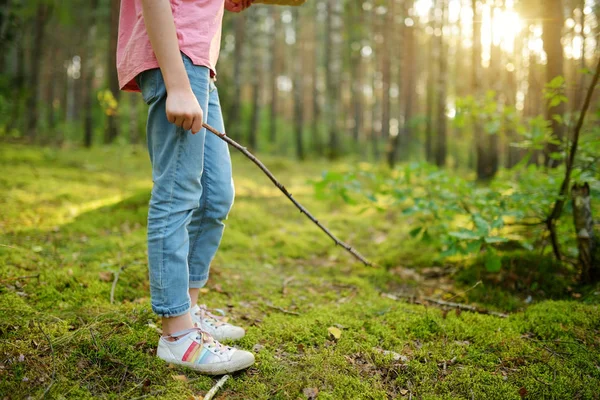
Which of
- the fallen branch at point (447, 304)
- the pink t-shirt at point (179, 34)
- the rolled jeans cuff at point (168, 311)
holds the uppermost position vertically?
the pink t-shirt at point (179, 34)

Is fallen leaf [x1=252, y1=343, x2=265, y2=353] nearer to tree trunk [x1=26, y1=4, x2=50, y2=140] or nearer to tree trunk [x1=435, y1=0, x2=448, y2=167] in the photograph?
tree trunk [x1=435, y1=0, x2=448, y2=167]

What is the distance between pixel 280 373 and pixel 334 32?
47.5 ft

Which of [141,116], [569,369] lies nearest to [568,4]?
[569,369]

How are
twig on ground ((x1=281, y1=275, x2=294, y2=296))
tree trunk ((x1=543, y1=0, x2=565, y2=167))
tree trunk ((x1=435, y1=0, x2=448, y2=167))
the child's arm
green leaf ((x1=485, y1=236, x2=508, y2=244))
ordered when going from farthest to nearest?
tree trunk ((x1=435, y1=0, x2=448, y2=167))
tree trunk ((x1=543, y1=0, x2=565, y2=167))
twig on ground ((x1=281, y1=275, x2=294, y2=296))
green leaf ((x1=485, y1=236, x2=508, y2=244))
the child's arm

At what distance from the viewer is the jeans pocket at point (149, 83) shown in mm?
1568

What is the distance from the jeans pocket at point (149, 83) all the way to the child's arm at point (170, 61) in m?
0.11

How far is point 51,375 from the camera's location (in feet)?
4.88

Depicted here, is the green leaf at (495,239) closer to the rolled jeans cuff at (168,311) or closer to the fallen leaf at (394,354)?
the fallen leaf at (394,354)

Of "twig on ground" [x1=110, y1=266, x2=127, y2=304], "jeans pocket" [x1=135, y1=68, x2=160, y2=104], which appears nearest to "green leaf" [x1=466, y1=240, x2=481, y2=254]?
"jeans pocket" [x1=135, y1=68, x2=160, y2=104]

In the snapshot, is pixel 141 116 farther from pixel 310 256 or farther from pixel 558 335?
pixel 558 335

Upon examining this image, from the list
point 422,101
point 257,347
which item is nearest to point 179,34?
point 257,347

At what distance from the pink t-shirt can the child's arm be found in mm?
82

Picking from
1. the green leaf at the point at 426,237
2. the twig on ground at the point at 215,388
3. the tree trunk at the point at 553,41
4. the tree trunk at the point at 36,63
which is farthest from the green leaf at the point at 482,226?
the tree trunk at the point at 36,63

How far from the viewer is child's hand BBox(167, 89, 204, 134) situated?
4.77 ft
